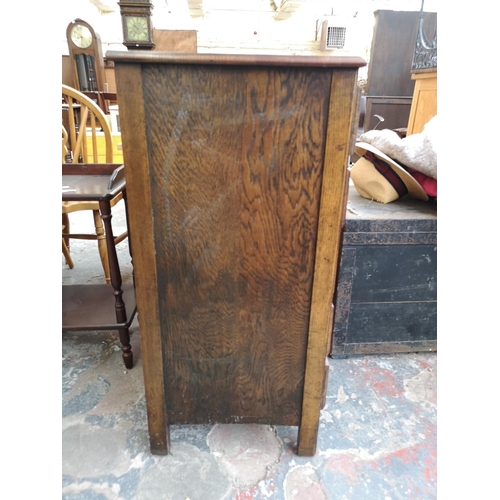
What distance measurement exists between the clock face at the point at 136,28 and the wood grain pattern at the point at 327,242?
3.05ft

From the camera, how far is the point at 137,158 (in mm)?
831

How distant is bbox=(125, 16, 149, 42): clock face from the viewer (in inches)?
52.5

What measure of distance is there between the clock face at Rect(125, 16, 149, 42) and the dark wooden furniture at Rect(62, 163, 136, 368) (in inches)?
19.7

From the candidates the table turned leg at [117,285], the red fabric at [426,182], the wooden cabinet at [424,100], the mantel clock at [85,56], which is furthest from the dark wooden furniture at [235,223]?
the mantel clock at [85,56]

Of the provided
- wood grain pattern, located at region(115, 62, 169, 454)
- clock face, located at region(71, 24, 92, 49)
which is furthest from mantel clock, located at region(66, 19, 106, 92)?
wood grain pattern, located at region(115, 62, 169, 454)

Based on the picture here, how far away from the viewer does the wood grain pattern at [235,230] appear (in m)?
0.79

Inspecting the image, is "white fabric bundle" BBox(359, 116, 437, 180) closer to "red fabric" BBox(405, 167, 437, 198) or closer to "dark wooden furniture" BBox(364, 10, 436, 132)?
"red fabric" BBox(405, 167, 437, 198)

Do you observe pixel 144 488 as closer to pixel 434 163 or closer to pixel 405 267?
pixel 405 267

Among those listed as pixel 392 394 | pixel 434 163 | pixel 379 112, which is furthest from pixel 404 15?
pixel 392 394

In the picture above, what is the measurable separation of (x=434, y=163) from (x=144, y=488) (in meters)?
1.52

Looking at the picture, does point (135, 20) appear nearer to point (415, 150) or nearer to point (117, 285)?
point (117, 285)

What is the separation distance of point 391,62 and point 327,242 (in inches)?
191

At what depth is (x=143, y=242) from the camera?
35.7 inches

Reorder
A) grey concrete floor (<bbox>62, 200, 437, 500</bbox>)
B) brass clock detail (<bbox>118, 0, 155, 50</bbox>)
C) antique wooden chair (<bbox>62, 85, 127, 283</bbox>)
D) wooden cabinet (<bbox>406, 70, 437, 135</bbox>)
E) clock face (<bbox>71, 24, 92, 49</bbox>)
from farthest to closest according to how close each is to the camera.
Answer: clock face (<bbox>71, 24, 92, 49</bbox>)
wooden cabinet (<bbox>406, 70, 437, 135</bbox>)
antique wooden chair (<bbox>62, 85, 127, 283</bbox>)
brass clock detail (<bbox>118, 0, 155, 50</bbox>)
grey concrete floor (<bbox>62, 200, 437, 500</bbox>)
